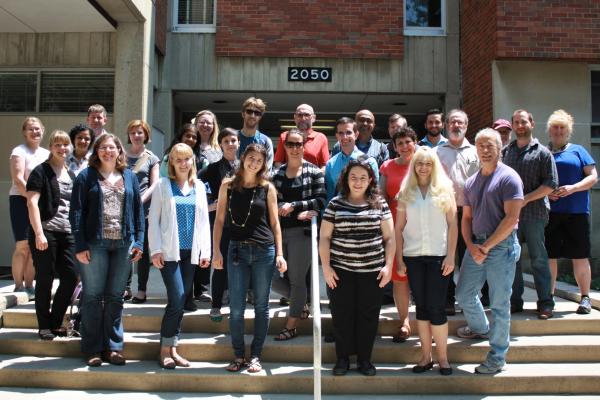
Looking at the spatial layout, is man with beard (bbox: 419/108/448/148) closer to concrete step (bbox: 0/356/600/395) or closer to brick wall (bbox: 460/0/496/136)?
concrete step (bbox: 0/356/600/395)

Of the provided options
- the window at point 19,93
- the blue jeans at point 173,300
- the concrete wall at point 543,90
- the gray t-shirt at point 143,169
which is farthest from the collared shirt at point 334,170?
the window at point 19,93

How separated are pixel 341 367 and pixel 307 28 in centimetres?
771

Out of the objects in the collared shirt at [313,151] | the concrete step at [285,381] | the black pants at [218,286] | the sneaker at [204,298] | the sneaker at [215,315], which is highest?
the collared shirt at [313,151]

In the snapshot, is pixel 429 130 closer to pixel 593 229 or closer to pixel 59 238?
pixel 59 238

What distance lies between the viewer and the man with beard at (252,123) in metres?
5.88

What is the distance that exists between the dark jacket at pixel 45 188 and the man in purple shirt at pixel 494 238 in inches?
149

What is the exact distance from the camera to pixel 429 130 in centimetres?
599

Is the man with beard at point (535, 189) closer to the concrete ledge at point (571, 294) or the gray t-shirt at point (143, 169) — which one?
the concrete ledge at point (571, 294)

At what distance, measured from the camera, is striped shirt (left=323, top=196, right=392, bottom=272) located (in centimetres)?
473

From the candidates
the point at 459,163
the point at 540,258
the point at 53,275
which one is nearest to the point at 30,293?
the point at 53,275

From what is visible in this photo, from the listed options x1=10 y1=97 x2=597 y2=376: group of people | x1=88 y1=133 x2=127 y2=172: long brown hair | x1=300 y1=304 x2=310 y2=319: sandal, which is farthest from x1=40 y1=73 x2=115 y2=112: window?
x1=300 y1=304 x2=310 y2=319: sandal

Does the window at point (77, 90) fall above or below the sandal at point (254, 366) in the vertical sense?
above

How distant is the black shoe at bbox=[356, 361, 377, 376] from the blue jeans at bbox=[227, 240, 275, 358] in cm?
87

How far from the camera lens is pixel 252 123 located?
19.5 feet
